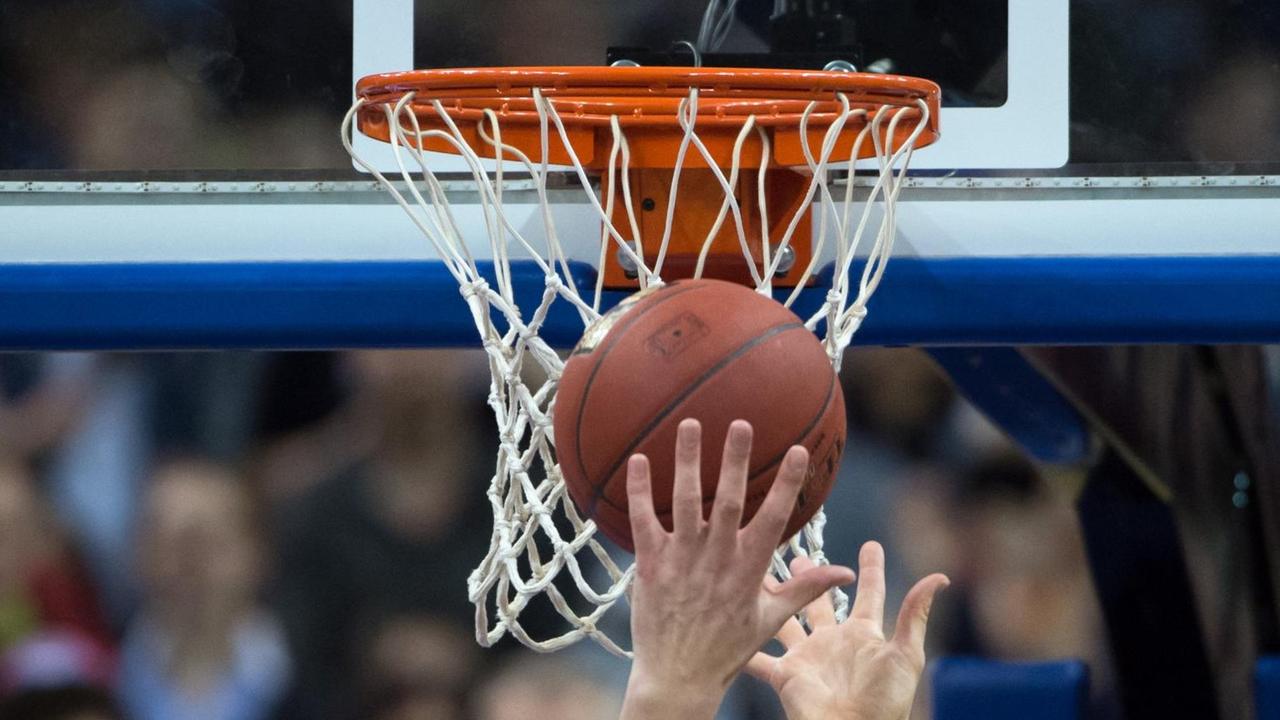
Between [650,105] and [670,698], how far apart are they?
56 centimetres

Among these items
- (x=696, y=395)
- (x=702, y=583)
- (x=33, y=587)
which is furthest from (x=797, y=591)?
(x=33, y=587)

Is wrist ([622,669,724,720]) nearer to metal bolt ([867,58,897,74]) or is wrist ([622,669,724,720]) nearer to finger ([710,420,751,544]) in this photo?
finger ([710,420,751,544])

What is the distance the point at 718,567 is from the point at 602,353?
0.22 meters

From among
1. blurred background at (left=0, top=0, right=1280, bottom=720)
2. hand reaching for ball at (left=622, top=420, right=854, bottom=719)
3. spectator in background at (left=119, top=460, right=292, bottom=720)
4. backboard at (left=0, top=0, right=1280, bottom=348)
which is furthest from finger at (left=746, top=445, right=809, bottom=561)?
spectator in background at (left=119, top=460, right=292, bottom=720)

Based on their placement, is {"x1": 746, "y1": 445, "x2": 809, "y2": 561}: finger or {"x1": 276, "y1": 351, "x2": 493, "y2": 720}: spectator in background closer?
{"x1": 746, "y1": 445, "x2": 809, "y2": 561}: finger

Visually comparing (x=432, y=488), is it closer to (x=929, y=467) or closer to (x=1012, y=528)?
(x=929, y=467)

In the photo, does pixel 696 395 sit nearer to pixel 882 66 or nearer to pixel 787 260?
pixel 787 260

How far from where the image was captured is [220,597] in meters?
2.18

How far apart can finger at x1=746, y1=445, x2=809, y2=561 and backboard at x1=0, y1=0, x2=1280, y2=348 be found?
59 cm

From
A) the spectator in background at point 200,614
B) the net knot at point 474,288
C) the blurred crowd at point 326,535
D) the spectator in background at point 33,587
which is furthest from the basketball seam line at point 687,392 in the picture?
the spectator in background at point 33,587

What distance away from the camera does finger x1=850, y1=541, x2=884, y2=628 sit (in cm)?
87

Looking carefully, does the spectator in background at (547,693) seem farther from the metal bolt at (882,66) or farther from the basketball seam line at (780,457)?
the basketball seam line at (780,457)

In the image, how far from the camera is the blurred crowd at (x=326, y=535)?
213cm

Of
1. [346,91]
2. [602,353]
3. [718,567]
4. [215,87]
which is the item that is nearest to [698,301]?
[602,353]
